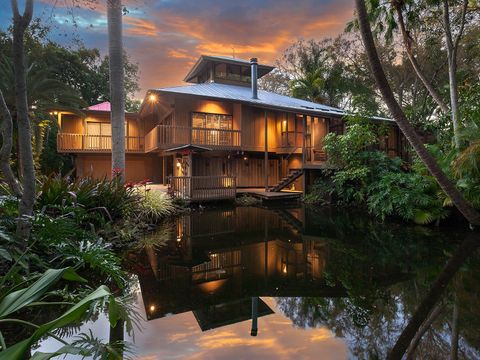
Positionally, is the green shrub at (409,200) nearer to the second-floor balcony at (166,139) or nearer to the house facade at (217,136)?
the house facade at (217,136)

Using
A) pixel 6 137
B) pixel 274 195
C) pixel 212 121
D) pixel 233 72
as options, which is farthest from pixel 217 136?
pixel 6 137

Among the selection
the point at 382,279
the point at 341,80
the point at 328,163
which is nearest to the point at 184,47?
the point at 328,163

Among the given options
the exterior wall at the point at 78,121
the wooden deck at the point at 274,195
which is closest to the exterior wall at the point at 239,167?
the wooden deck at the point at 274,195

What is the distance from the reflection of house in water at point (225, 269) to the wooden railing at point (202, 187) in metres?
4.60

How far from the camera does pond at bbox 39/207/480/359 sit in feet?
10.6

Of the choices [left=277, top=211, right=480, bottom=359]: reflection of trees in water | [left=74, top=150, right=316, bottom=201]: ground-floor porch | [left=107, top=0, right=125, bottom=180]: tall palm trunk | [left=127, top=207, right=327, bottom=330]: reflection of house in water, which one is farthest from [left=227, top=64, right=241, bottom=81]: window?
[left=277, top=211, right=480, bottom=359]: reflection of trees in water

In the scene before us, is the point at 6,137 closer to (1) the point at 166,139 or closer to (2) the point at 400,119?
(2) the point at 400,119

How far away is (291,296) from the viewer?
4.52 metres

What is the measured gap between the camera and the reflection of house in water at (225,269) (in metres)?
4.22

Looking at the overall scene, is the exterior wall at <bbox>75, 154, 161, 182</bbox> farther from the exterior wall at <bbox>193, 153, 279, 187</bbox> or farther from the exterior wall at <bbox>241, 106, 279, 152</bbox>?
the exterior wall at <bbox>241, 106, 279, 152</bbox>

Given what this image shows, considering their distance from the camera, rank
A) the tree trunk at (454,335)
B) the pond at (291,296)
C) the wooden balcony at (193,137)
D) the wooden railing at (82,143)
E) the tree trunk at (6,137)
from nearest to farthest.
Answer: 1. the tree trunk at (454,335)
2. the pond at (291,296)
3. the tree trunk at (6,137)
4. the wooden balcony at (193,137)
5. the wooden railing at (82,143)

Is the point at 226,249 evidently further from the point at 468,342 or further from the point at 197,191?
the point at 197,191

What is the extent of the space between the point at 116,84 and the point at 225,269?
8245 mm

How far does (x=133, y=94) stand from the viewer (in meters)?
31.2
